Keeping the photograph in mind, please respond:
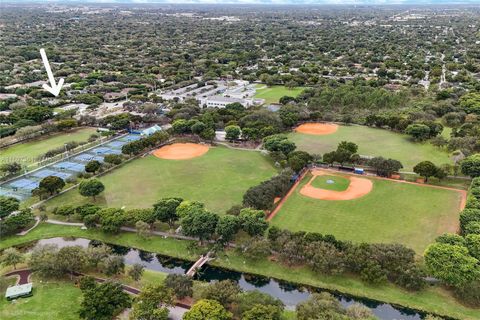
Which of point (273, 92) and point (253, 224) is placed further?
point (273, 92)

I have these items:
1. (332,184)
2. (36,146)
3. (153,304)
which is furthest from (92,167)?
(332,184)

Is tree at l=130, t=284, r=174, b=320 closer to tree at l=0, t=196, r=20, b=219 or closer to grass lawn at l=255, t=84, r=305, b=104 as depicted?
tree at l=0, t=196, r=20, b=219

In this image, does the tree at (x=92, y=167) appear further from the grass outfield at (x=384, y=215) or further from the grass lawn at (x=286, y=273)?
the grass outfield at (x=384, y=215)

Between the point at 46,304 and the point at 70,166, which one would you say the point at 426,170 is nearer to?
the point at 46,304

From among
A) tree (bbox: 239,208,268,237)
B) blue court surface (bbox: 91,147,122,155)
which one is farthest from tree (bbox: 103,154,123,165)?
tree (bbox: 239,208,268,237)

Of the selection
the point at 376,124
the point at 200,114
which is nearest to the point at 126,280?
the point at 200,114

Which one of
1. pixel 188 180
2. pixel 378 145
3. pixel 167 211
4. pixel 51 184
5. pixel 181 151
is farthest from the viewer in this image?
pixel 378 145

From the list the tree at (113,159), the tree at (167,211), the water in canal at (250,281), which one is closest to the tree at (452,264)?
the water in canal at (250,281)

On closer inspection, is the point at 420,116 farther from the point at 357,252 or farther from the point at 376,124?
the point at 357,252
